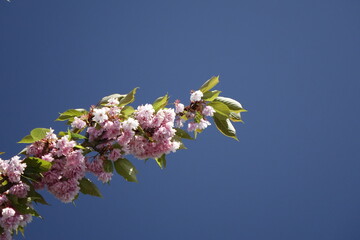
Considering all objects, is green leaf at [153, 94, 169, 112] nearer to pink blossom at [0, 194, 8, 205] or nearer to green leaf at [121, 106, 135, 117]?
green leaf at [121, 106, 135, 117]

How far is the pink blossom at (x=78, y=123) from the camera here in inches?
66.7

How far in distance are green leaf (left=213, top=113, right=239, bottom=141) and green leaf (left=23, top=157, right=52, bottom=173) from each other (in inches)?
25.1

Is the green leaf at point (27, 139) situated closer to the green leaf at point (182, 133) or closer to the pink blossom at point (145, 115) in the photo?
the pink blossom at point (145, 115)

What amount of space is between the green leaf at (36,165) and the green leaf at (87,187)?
18 centimetres

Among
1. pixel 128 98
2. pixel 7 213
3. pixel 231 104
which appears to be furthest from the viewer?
pixel 231 104

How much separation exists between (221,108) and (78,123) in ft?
1.74

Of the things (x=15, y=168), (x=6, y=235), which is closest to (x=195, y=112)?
(x=15, y=168)

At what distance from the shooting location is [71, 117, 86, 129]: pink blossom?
169cm

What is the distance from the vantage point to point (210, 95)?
1.78 metres

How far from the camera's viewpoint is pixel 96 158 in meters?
1.69

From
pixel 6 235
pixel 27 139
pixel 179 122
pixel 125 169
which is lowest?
pixel 6 235

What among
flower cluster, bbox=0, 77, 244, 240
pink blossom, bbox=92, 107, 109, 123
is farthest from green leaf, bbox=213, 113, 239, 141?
pink blossom, bbox=92, 107, 109, 123

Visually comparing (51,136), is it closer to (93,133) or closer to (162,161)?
(93,133)

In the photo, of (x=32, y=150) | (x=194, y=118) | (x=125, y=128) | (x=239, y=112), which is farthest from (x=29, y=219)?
(x=239, y=112)
